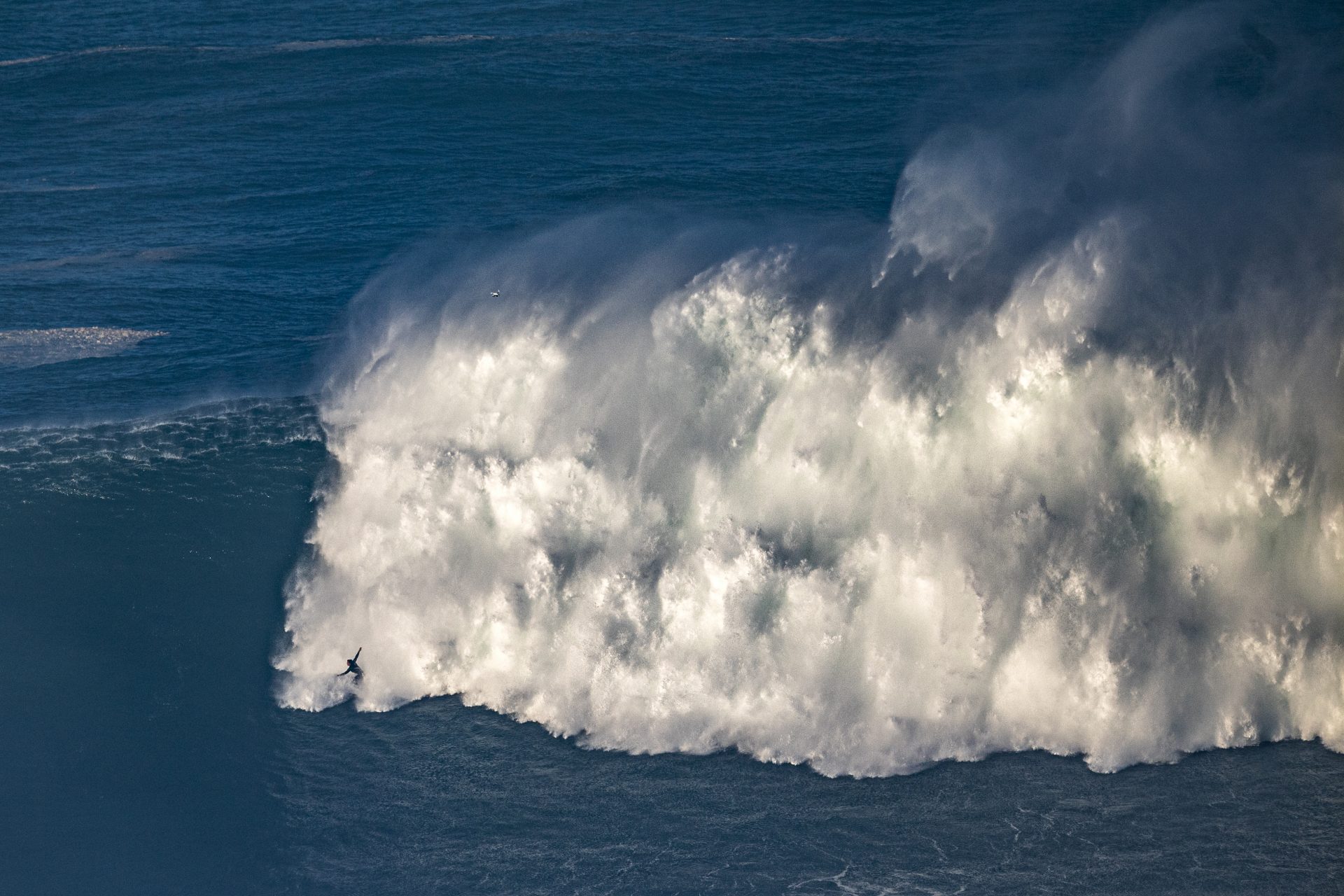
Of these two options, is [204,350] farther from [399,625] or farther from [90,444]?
[399,625]

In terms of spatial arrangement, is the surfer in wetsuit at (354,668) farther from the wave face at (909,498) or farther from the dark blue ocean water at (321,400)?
the dark blue ocean water at (321,400)

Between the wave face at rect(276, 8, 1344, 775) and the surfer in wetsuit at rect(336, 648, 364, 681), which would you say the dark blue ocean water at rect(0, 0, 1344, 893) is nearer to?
the wave face at rect(276, 8, 1344, 775)

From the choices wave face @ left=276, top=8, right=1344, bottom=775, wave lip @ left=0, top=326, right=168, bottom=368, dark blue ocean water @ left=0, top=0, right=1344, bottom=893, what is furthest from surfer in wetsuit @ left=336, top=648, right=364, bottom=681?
wave lip @ left=0, top=326, right=168, bottom=368

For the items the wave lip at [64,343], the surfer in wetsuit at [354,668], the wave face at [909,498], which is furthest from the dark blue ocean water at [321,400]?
the surfer in wetsuit at [354,668]

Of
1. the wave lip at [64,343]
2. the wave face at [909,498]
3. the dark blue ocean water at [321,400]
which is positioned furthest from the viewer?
the wave lip at [64,343]

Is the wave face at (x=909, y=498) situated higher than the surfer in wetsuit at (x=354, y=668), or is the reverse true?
the wave face at (x=909, y=498)

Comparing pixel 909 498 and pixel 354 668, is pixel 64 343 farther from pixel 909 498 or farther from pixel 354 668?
pixel 909 498
